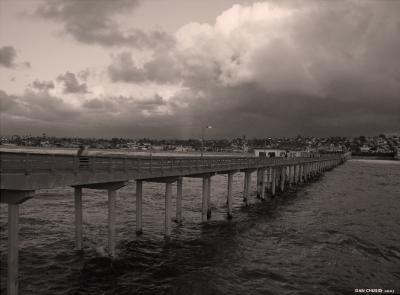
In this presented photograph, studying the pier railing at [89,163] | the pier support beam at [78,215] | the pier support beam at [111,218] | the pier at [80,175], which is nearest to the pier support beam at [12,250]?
the pier at [80,175]

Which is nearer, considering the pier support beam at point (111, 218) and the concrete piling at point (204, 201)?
the pier support beam at point (111, 218)

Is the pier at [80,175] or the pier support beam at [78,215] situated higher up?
the pier at [80,175]

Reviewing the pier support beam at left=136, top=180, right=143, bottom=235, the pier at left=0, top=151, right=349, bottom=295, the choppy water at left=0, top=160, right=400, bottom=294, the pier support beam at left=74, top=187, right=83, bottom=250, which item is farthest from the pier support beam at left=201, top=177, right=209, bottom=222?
the pier support beam at left=74, top=187, right=83, bottom=250

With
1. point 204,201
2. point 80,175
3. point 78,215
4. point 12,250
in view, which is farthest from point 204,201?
point 12,250

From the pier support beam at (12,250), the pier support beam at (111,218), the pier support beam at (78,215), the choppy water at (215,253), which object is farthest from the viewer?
the pier support beam at (78,215)

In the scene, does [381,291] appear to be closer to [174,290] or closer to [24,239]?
[174,290]

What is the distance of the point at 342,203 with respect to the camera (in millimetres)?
50906

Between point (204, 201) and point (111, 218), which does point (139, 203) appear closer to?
point (111, 218)

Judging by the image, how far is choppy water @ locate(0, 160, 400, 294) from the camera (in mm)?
19359

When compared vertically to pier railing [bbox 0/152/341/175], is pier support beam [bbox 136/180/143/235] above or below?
below

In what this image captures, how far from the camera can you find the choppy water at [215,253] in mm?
19359

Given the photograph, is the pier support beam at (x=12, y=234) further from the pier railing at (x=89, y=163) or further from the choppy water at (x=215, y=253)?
the choppy water at (x=215, y=253)

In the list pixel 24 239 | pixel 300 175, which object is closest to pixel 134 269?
pixel 24 239

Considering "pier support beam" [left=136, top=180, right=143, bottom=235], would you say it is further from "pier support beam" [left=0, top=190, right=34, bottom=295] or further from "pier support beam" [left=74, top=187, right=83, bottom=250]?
"pier support beam" [left=0, top=190, right=34, bottom=295]
